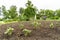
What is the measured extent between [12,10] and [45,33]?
9.65 metres

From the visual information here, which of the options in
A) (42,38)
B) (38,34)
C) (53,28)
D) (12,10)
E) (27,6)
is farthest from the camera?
(12,10)

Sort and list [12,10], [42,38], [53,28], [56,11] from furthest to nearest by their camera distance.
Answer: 1. [56,11]
2. [12,10]
3. [53,28]
4. [42,38]

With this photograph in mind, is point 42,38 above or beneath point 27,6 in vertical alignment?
beneath

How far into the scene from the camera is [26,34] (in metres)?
5.05

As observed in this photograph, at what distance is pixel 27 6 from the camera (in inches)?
461

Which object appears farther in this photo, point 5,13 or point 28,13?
point 5,13

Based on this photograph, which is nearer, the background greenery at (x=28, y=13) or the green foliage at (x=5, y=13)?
the background greenery at (x=28, y=13)

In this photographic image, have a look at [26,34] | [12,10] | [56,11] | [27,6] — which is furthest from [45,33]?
[56,11]

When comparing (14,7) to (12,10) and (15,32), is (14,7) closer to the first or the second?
(12,10)

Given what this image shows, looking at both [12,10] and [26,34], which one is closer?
[26,34]

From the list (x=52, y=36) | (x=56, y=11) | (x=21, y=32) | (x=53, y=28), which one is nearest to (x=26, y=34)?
(x=21, y=32)

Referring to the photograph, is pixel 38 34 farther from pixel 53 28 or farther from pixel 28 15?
pixel 28 15

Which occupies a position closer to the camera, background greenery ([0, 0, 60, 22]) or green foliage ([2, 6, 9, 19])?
background greenery ([0, 0, 60, 22])

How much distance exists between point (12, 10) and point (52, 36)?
996 centimetres
